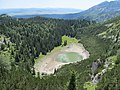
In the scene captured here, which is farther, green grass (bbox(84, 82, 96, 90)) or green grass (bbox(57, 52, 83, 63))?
green grass (bbox(57, 52, 83, 63))

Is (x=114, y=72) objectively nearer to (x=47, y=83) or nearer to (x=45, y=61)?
(x=47, y=83)

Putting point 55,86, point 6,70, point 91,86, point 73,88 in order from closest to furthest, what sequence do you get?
point 73,88
point 91,86
point 55,86
point 6,70

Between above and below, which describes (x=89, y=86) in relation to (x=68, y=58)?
above

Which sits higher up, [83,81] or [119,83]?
[119,83]

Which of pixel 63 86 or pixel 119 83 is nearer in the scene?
pixel 119 83

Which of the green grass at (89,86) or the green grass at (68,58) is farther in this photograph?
the green grass at (68,58)

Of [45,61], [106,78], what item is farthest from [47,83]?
[45,61]

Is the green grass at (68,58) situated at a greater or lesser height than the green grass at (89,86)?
lesser

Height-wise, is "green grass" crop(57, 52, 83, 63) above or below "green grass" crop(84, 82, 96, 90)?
below

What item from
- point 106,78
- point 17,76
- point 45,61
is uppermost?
point 106,78

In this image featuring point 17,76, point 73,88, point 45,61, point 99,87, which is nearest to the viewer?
point 73,88

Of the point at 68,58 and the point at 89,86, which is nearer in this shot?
the point at 89,86
